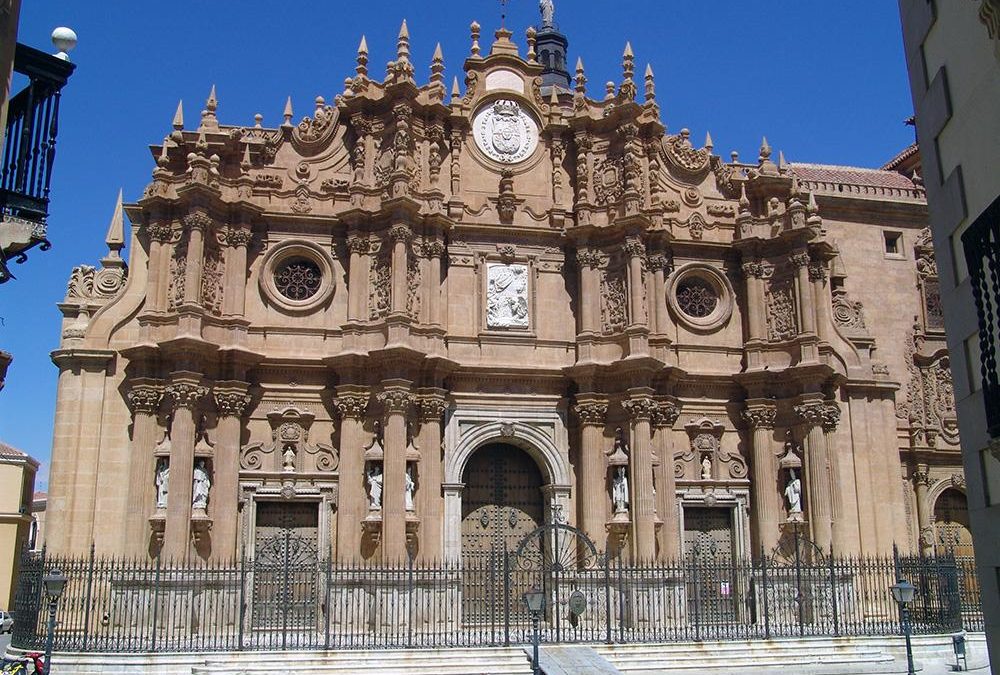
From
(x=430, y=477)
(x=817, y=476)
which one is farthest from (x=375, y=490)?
(x=817, y=476)

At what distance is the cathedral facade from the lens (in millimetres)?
23609

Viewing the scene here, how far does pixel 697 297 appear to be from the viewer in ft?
91.0

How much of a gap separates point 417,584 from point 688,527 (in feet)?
24.4

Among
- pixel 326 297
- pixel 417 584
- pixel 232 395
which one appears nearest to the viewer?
pixel 417 584

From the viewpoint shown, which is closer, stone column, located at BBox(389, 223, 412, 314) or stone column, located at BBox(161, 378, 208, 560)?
stone column, located at BBox(161, 378, 208, 560)

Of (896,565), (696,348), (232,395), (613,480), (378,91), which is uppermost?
(378,91)

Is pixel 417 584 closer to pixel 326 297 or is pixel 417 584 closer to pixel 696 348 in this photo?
pixel 326 297

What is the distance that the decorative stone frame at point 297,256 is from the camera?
997 inches


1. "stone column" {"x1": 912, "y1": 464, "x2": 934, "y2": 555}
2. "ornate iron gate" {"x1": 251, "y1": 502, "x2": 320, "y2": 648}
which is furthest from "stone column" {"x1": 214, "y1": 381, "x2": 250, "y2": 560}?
"stone column" {"x1": 912, "y1": 464, "x2": 934, "y2": 555}

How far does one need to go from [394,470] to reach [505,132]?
9.85m

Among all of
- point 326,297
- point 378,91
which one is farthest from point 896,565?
point 378,91

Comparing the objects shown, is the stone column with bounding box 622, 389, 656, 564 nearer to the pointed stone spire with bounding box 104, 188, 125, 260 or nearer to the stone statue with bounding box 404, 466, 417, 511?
the stone statue with bounding box 404, 466, 417, 511

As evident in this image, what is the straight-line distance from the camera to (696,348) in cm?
2700

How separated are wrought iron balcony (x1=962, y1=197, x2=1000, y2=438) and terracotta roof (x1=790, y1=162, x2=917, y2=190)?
25.7 m
